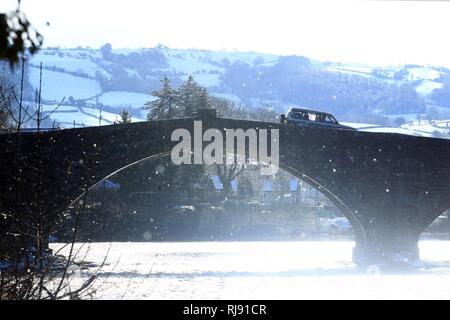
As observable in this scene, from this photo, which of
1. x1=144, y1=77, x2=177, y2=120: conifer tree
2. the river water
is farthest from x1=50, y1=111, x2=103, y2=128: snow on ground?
the river water

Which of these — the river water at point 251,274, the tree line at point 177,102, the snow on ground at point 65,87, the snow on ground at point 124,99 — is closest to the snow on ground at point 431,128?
the snow on ground at point 124,99

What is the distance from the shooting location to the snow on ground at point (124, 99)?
175 metres

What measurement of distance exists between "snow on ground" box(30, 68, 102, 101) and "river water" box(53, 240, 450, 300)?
451ft

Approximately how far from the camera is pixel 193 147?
1499 inches

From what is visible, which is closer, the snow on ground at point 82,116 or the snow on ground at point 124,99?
the snow on ground at point 82,116

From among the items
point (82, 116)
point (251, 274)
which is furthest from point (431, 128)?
point (251, 274)

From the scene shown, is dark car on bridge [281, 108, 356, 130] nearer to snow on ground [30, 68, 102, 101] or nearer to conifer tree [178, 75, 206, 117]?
conifer tree [178, 75, 206, 117]

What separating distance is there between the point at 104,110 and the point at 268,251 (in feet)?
410

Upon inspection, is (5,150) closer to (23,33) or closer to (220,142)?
(220,142)

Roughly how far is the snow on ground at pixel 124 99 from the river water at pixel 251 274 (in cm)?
12701

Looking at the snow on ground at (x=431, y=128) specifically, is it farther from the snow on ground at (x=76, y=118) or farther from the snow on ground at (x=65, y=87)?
the snow on ground at (x=65, y=87)

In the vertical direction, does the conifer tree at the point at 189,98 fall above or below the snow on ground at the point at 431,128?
above

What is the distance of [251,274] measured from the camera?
3266cm
